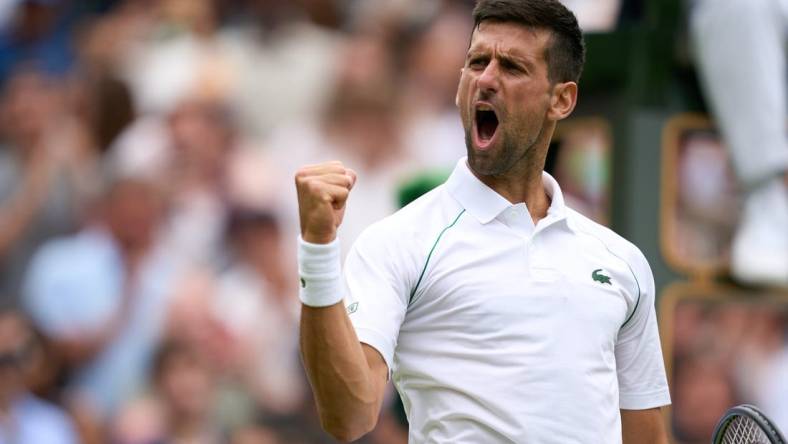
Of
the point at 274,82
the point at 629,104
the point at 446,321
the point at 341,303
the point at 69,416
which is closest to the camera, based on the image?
the point at 341,303

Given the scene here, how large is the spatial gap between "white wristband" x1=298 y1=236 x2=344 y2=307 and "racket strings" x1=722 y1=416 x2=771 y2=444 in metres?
0.94

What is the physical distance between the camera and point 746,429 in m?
2.85

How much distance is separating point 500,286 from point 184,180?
4.09 meters

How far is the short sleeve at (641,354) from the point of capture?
275cm

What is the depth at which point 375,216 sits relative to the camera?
6.44 metres

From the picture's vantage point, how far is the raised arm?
2221 millimetres

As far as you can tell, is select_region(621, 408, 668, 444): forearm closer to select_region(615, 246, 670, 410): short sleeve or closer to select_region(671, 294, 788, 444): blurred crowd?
select_region(615, 246, 670, 410): short sleeve

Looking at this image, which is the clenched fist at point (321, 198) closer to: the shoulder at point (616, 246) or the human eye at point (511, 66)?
the human eye at point (511, 66)

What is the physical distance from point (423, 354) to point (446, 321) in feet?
0.23


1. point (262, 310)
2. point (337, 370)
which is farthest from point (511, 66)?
point (262, 310)

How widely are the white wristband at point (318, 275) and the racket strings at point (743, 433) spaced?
938mm

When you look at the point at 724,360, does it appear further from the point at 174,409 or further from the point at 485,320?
the point at 485,320

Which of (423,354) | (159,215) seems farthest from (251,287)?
(423,354)

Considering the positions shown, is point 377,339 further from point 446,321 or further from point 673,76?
point 673,76
